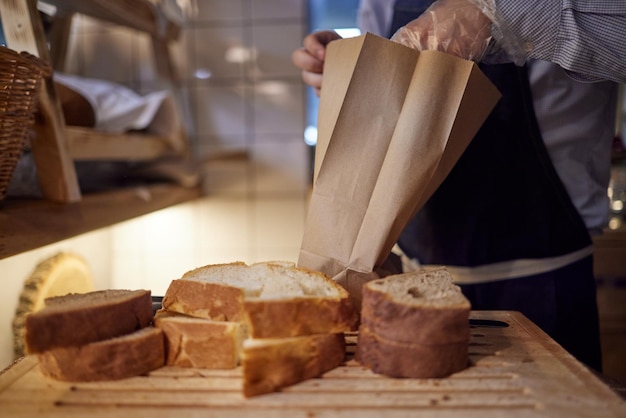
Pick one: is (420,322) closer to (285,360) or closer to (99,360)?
(285,360)

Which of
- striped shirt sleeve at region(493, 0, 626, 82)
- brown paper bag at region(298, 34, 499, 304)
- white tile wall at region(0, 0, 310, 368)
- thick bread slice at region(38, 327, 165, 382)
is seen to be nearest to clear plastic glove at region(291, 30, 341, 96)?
brown paper bag at region(298, 34, 499, 304)

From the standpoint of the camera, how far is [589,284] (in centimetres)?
100

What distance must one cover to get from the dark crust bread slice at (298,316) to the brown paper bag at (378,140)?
0.09 m

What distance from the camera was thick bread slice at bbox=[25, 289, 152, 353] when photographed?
58 centimetres

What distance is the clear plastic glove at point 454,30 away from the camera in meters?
0.71

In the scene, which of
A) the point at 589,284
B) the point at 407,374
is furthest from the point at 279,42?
the point at 407,374

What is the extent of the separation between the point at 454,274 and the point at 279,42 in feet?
3.77

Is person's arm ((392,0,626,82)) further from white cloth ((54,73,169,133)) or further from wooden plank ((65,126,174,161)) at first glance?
white cloth ((54,73,169,133))

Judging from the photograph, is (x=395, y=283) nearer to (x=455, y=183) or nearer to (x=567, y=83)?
(x=455, y=183)

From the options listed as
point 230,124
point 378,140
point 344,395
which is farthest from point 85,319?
point 230,124

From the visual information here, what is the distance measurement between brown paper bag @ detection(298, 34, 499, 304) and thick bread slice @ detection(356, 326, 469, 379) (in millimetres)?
142

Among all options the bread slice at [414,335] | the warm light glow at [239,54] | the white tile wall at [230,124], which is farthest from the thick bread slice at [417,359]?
the warm light glow at [239,54]

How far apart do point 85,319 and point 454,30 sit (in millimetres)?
623

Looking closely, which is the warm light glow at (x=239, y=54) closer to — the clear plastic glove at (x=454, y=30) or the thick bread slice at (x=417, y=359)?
the clear plastic glove at (x=454, y=30)
